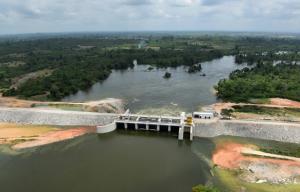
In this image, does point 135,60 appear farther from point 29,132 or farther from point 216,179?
point 216,179

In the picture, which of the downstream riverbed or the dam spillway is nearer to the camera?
the downstream riverbed

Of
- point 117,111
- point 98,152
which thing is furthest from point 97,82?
point 98,152

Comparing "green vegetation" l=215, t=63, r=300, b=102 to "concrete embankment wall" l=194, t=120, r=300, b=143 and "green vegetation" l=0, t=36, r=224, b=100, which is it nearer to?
"concrete embankment wall" l=194, t=120, r=300, b=143

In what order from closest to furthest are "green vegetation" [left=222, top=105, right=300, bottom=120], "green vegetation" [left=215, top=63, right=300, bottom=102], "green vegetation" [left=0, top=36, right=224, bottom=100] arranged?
"green vegetation" [left=222, top=105, right=300, bottom=120] → "green vegetation" [left=215, top=63, right=300, bottom=102] → "green vegetation" [left=0, top=36, right=224, bottom=100]

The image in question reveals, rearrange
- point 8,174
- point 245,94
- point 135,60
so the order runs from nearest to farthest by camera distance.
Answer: point 8,174, point 245,94, point 135,60

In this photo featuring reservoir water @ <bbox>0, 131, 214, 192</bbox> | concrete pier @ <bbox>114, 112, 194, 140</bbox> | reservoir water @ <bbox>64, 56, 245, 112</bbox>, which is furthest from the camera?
reservoir water @ <bbox>64, 56, 245, 112</bbox>

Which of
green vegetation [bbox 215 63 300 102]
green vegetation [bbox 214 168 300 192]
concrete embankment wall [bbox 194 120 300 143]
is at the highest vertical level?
green vegetation [bbox 215 63 300 102]

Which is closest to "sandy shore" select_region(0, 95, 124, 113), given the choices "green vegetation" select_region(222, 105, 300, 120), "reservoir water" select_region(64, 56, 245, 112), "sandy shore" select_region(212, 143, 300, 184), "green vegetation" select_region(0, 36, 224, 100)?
"reservoir water" select_region(64, 56, 245, 112)
